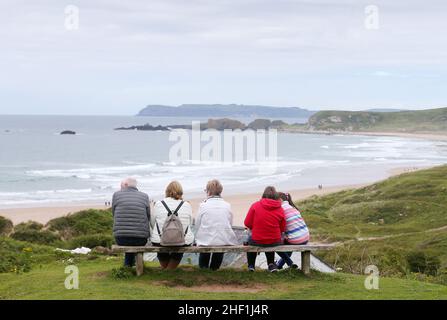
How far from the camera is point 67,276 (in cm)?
1098

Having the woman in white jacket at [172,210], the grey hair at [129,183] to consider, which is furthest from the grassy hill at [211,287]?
the grey hair at [129,183]

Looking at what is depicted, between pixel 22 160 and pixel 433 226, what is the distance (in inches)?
2718

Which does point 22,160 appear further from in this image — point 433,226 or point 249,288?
point 249,288

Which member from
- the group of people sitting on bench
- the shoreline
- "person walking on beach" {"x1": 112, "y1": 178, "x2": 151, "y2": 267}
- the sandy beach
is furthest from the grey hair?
the sandy beach

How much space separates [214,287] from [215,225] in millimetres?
1035

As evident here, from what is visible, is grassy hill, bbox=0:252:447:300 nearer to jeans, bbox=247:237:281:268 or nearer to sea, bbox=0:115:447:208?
jeans, bbox=247:237:281:268

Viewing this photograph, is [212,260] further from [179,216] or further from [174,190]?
[174,190]

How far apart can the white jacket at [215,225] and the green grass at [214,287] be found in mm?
522

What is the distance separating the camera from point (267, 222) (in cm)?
1037

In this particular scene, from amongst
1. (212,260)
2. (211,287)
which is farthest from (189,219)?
(211,287)

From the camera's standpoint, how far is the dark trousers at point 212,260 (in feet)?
34.9

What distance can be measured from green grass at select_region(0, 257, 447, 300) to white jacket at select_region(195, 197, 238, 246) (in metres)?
0.52
